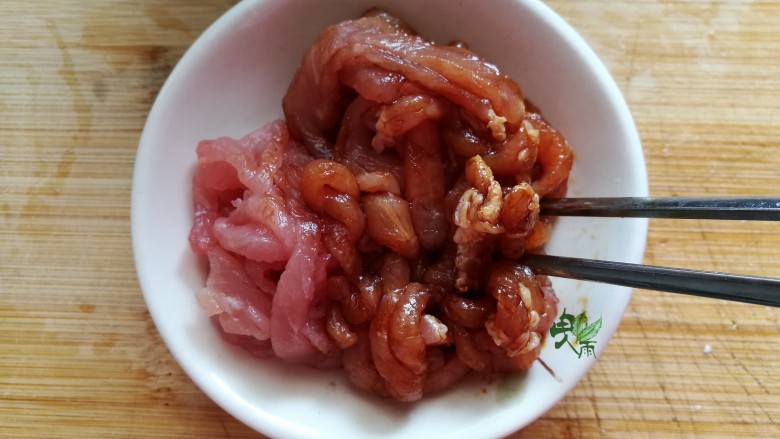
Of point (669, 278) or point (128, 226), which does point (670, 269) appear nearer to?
point (669, 278)

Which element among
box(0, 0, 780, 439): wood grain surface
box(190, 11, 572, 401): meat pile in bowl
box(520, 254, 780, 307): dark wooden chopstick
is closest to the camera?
box(520, 254, 780, 307): dark wooden chopstick

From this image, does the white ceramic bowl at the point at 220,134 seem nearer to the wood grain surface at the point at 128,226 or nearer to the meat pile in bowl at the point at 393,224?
the meat pile in bowl at the point at 393,224

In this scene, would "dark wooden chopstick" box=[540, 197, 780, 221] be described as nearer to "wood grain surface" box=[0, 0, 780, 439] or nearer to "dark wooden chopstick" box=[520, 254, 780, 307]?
"dark wooden chopstick" box=[520, 254, 780, 307]

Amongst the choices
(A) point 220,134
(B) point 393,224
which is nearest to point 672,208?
(B) point 393,224

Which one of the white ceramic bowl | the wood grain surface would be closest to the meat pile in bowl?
the white ceramic bowl

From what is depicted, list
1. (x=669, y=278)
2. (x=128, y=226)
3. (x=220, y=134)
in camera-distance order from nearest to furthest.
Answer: (x=669, y=278), (x=220, y=134), (x=128, y=226)

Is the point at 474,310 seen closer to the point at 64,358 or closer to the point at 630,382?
the point at 630,382

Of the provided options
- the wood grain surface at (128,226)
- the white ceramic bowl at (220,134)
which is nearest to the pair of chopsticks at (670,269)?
the white ceramic bowl at (220,134)
